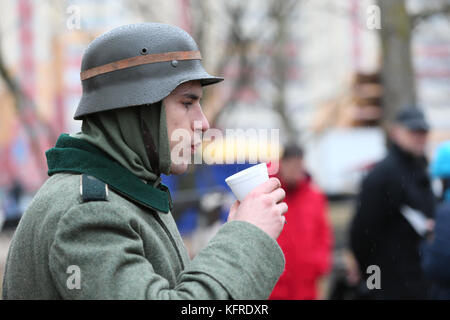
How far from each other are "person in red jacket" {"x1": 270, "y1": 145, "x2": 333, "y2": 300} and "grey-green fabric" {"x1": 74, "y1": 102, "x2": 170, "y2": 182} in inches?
112

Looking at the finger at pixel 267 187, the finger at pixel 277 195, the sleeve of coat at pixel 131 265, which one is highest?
the finger at pixel 267 187

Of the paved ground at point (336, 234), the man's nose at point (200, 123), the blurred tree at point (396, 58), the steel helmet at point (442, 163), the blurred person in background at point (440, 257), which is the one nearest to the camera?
the man's nose at point (200, 123)

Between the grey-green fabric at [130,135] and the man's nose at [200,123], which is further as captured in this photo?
the man's nose at [200,123]

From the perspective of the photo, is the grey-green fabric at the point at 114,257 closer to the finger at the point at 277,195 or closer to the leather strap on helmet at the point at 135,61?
the finger at the point at 277,195

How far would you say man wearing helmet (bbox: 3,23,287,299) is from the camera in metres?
1.49

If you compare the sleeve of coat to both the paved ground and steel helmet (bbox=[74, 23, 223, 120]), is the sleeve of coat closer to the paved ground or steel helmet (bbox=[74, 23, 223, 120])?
steel helmet (bbox=[74, 23, 223, 120])

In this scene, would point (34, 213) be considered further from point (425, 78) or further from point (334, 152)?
point (425, 78)

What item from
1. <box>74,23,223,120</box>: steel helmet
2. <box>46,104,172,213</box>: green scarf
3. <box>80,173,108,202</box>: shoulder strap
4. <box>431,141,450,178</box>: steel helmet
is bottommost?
<box>431,141,450,178</box>: steel helmet

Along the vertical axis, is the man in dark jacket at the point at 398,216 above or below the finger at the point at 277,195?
below

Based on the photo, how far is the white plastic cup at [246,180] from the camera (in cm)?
176

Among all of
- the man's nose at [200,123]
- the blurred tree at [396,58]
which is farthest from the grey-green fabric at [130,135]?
the blurred tree at [396,58]

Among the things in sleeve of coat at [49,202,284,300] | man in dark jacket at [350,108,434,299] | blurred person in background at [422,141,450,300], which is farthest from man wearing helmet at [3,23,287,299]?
man in dark jacket at [350,108,434,299]

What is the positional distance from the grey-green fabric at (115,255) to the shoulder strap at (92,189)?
2cm
